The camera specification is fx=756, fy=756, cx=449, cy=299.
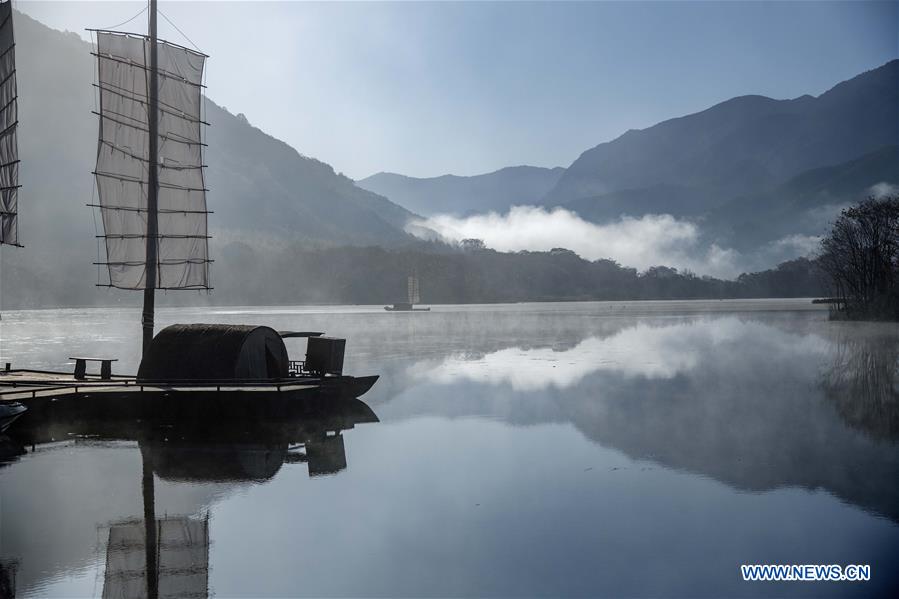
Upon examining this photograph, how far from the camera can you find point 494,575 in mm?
11977

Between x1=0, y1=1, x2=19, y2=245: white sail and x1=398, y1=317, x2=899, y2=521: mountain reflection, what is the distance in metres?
16.3

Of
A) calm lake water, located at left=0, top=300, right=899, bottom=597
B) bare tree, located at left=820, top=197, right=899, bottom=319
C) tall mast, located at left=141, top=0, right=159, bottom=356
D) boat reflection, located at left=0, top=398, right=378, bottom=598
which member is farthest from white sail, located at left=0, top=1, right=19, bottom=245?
bare tree, located at left=820, top=197, right=899, bottom=319

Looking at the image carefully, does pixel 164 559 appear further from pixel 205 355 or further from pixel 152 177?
pixel 152 177

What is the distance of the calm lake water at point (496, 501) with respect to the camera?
11938mm

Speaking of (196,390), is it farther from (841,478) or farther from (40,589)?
(841,478)

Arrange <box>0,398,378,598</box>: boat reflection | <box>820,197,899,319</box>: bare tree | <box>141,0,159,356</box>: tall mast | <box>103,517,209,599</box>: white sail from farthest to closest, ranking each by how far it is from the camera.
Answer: <box>820,197,899,319</box>: bare tree < <box>141,0,159,356</box>: tall mast < <box>0,398,378,598</box>: boat reflection < <box>103,517,209,599</box>: white sail

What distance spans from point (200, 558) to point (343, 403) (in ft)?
56.6

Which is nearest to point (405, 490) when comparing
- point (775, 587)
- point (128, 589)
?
point (128, 589)

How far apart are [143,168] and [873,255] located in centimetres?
7604

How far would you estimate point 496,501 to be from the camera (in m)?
16.2

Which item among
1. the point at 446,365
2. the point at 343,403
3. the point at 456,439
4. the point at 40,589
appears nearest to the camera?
the point at 40,589

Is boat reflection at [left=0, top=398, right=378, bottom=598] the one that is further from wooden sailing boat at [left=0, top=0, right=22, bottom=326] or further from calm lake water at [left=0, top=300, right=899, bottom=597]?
wooden sailing boat at [left=0, top=0, right=22, bottom=326]

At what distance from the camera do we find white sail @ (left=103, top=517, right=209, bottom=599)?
11.3 m

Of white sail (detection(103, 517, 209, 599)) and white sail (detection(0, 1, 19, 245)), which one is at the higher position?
white sail (detection(0, 1, 19, 245))
